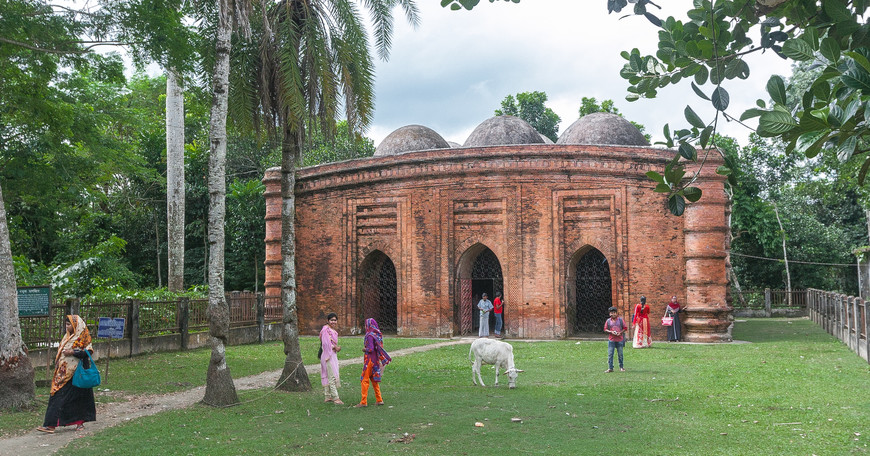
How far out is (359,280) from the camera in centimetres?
2150

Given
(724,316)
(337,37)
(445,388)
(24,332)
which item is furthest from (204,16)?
(724,316)

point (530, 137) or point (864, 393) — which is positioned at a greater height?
point (530, 137)

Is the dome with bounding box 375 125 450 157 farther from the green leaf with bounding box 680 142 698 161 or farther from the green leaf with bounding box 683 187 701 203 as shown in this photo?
the green leaf with bounding box 680 142 698 161

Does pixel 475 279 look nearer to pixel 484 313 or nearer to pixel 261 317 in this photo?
pixel 484 313

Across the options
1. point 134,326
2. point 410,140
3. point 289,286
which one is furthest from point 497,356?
point 410,140

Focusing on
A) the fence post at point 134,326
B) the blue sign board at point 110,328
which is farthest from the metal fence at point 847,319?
the fence post at point 134,326

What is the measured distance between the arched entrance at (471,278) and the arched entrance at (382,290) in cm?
236

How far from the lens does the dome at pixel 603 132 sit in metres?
21.7

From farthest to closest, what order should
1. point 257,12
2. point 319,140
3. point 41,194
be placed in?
point 319,140 → point 41,194 → point 257,12

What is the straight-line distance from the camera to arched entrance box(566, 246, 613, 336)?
65.7 feet

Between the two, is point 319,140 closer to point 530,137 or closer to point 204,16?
point 530,137

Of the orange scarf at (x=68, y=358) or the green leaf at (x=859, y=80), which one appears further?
the orange scarf at (x=68, y=358)

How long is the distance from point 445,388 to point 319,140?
22.9 metres

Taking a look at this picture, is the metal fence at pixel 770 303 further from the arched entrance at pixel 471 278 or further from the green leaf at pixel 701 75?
the green leaf at pixel 701 75
